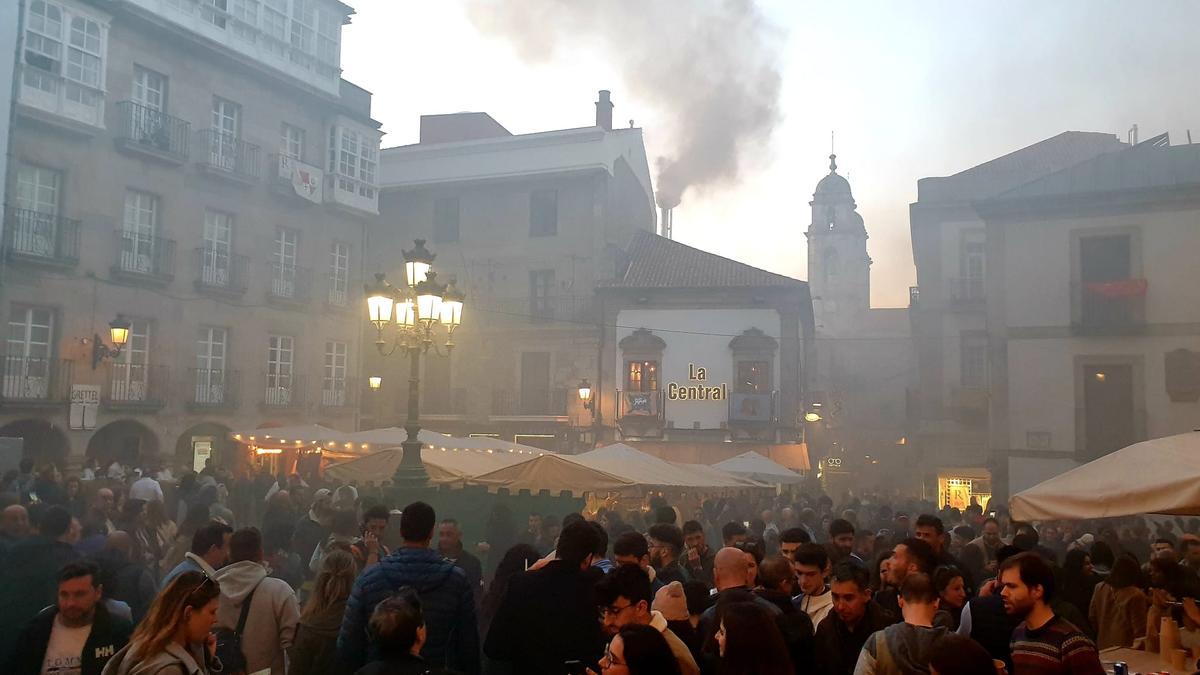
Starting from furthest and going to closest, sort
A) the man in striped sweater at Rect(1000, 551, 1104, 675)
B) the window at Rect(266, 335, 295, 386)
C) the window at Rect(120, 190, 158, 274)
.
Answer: the window at Rect(266, 335, 295, 386) < the window at Rect(120, 190, 158, 274) < the man in striped sweater at Rect(1000, 551, 1104, 675)

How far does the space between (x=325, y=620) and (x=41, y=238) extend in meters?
18.9

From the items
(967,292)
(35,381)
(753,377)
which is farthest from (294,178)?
(967,292)

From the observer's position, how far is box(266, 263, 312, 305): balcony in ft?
87.7

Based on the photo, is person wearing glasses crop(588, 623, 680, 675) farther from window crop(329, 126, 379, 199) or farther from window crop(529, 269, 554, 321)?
window crop(529, 269, 554, 321)

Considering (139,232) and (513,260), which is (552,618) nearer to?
(139,232)

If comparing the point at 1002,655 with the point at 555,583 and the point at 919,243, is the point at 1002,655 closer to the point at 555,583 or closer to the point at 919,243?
the point at 555,583

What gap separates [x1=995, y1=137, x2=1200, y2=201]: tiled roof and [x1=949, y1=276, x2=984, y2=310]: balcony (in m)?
7.95

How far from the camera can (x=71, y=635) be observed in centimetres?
481

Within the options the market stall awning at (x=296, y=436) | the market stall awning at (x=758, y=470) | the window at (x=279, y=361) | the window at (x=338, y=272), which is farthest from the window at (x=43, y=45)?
the market stall awning at (x=758, y=470)

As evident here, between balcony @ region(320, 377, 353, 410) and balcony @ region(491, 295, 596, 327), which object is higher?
balcony @ region(491, 295, 596, 327)

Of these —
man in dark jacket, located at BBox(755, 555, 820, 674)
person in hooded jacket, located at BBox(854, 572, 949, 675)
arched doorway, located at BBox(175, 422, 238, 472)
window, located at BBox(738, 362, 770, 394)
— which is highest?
window, located at BBox(738, 362, 770, 394)

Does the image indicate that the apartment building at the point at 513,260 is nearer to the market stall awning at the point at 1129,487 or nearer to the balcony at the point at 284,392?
the balcony at the point at 284,392

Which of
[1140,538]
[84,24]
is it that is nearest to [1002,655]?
[1140,538]

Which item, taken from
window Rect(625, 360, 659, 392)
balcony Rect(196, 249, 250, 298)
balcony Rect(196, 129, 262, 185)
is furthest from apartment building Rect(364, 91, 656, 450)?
balcony Rect(196, 249, 250, 298)
